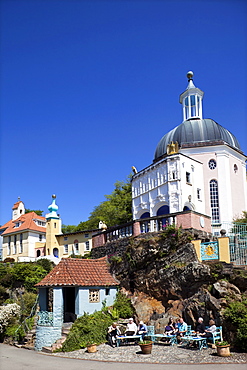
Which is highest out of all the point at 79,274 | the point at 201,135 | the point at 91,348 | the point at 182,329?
the point at 201,135

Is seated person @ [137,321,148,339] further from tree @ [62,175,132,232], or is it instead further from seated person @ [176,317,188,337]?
tree @ [62,175,132,232]

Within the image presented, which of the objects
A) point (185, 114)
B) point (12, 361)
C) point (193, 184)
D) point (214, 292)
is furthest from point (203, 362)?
point (185, 114)

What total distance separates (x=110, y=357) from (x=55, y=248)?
114ft

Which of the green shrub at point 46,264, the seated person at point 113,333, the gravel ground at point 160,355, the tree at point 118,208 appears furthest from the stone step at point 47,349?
the tree at point 118,208

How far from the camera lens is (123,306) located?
65.9 feet

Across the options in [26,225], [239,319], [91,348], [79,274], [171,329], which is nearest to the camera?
[239,319]

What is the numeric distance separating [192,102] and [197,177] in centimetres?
987

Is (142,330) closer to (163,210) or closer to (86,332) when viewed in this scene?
(86,332)

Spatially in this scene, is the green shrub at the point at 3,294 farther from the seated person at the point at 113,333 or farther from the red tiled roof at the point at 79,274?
the seated person at the point at 113,333

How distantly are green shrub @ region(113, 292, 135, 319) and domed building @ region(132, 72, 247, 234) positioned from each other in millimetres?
10337

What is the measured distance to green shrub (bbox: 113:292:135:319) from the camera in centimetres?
1969

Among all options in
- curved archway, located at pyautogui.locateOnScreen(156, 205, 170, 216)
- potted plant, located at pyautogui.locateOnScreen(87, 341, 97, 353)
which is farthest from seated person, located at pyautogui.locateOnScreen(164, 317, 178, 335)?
curved archway, located at pyautogui.locateOnScreen(156, 205, 170, 216)

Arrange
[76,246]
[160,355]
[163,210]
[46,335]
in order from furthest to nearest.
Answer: [76,246], [163,210], [46,335], [160,355]

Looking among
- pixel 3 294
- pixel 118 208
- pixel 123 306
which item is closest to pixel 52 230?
pixel 118 208
